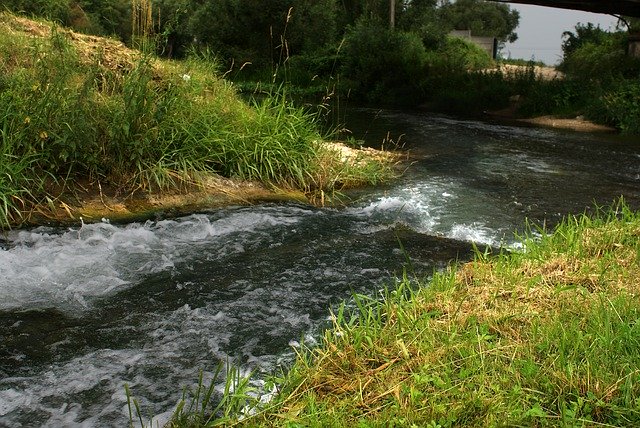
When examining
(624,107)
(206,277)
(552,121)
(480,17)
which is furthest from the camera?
(480,17)

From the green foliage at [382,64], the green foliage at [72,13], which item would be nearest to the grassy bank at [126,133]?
the green foliage at [72,13]

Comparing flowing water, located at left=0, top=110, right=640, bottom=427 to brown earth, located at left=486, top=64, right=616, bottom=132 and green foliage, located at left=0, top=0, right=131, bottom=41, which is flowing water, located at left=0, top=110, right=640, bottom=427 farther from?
brown earth, located at left=486, top=64, right=616, bottom=132

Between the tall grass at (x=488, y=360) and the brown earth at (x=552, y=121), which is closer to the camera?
the tall grass at (x=488, y=360)

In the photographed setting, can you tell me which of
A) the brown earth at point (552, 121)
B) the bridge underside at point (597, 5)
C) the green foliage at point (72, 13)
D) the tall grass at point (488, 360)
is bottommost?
the brown earth at point (552, 121)

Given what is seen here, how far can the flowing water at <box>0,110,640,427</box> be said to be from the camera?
11.7 ft

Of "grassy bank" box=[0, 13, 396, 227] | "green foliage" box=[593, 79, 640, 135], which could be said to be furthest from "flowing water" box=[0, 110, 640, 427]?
"green foliage" box=[593, 79, 640, 135]

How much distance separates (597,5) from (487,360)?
19.1 metres

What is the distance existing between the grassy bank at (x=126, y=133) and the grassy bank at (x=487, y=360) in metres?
3.72

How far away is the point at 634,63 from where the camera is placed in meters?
20.1

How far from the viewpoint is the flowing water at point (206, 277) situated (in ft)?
11.7

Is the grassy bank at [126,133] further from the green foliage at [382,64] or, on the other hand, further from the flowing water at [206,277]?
the green foliage at [382,64]

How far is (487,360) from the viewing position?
10.9ft

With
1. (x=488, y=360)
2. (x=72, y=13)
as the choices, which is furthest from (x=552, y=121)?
(x=488, y=360)

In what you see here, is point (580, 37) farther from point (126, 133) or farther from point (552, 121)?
point (126, 133)
